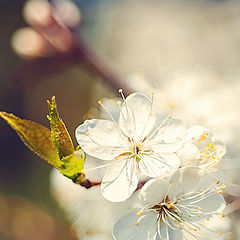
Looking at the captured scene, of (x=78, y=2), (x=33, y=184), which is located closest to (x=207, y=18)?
(x=78, y=2)

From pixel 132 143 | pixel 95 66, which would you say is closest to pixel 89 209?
pixel 132 143

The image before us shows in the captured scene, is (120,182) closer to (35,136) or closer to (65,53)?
(35,136)

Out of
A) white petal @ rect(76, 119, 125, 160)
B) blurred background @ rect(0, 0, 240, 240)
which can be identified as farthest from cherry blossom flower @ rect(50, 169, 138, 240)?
blurred background @ rect(0, 0, 240, 240)

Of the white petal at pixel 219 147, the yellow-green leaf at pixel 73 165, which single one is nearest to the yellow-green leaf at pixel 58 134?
the yellow-green leaf at pixel 73 165

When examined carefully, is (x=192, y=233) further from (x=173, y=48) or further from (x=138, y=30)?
(x=138, y=30)

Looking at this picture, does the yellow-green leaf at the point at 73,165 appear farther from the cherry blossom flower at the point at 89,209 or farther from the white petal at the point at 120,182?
the cherry blossom flower at the point at 89,209

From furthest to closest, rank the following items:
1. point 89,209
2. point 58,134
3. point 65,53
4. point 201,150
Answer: point 65,53 → point 89,209 → point 201,150 → point 58,134

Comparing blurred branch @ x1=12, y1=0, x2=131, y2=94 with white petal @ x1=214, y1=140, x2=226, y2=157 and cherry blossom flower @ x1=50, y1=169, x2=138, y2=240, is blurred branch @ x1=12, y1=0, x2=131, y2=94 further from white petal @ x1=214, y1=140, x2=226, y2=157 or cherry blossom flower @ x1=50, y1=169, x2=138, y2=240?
white petal @ x1=214, y1=140, x2=226, y2=157
